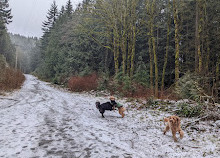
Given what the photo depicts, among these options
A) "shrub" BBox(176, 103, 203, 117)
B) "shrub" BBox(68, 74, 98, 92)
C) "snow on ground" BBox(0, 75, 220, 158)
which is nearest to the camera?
"snow on ground" BBox(0, 75, 220, 158)

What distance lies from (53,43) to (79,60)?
15.5 meters

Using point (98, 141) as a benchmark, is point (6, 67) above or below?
above

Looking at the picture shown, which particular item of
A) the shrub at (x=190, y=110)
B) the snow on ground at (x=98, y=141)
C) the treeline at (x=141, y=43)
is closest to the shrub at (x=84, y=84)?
the treeline at (x=141, y=43)

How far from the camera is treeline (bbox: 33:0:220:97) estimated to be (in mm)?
12812

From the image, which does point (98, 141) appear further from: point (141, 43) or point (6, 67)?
point (141, 43)

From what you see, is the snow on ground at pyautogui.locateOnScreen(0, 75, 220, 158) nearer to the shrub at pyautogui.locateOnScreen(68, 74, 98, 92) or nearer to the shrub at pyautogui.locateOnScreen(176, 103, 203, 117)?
the shrub at pyautogui.locateOnScreen(176, 103, 203, 117)

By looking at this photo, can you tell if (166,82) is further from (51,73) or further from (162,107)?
(51,73)

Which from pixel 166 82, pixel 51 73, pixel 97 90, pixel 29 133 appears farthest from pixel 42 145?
pixel 51 73

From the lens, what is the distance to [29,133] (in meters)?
4.10

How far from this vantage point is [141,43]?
958 inches

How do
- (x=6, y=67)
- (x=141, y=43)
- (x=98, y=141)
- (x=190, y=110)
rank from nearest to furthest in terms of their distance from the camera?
(x=98, y=141) < (x=190, y=110) < (x=6, y=67) < (x=141, y=43)

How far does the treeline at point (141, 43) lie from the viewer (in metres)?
12.8

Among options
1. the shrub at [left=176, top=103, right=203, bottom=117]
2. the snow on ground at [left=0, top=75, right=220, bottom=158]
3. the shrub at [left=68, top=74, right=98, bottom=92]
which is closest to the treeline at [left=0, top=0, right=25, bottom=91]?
the shrub at [left=68, top=74, right=98, bottom=92]

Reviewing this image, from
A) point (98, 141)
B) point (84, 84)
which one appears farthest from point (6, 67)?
point (98, 141)
